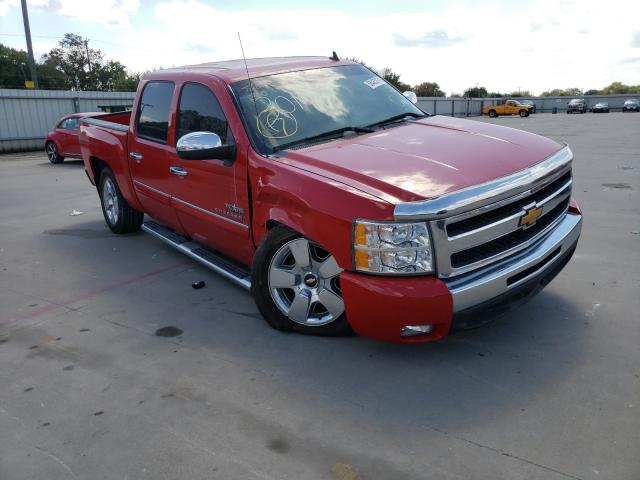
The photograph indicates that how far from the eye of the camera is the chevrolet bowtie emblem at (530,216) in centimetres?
328

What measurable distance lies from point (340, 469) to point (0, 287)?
164 inches

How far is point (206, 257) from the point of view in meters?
4.90

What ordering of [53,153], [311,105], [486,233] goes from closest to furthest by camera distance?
[486,233], [311,105], [53,153]

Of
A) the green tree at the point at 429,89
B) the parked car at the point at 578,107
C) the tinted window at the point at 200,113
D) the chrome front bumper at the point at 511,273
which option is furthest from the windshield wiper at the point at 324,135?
the green tree at the point at 429,89

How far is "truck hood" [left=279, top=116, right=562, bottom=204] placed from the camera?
3.05 metres

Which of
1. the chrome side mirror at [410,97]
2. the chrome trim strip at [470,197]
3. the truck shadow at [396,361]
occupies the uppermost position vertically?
the chrome side mirror at [410,97]

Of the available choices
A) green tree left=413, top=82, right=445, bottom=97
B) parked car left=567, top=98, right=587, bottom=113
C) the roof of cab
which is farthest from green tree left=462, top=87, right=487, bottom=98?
the roof of cab

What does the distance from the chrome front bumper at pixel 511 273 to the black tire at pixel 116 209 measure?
4753 millimetres

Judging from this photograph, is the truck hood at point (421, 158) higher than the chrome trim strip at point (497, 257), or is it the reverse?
the truck hood at point (421, 158)

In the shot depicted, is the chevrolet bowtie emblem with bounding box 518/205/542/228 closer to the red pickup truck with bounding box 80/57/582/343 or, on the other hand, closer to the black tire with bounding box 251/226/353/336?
the red pickup truck with bounding box 80/57/582/343

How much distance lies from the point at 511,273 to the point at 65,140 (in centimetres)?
1520

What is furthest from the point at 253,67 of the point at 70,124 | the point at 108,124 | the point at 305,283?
the point at 70,124

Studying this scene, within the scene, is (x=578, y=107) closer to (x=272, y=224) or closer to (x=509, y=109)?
(x=509, y=109)

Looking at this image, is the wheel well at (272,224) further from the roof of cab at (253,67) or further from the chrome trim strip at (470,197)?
the roof of cab at (253,67)
